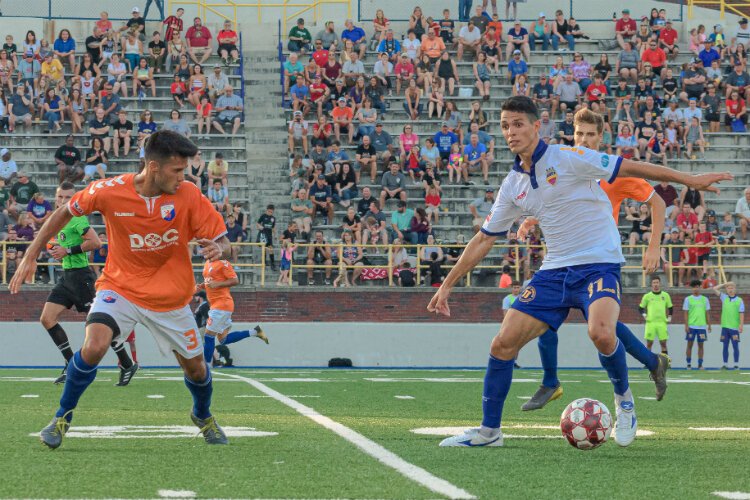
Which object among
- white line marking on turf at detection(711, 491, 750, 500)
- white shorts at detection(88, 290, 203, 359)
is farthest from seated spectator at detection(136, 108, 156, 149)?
white line marking on turf at detection(711, 491, 750, 500)

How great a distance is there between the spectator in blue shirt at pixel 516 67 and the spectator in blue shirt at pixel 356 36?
415 cm

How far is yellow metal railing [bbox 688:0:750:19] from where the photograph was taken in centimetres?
3759

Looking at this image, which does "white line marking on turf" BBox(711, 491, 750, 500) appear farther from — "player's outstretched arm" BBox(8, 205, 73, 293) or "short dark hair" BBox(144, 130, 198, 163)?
"player's outstretched arm" BBox(8, 205, 73, 293)

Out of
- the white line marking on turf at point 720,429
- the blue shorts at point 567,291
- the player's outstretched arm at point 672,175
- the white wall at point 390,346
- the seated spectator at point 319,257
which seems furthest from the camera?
the seated spectator at point 319,257

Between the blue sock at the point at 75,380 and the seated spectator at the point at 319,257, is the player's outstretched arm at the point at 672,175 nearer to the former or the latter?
the blue sock at the point at 75,380

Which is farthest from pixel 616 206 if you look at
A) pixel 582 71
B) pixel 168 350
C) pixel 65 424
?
pixel 582 71

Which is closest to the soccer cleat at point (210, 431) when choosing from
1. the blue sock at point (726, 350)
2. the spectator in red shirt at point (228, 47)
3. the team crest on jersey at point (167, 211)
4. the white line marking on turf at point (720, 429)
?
the team crest on jersey at point (167, 211)

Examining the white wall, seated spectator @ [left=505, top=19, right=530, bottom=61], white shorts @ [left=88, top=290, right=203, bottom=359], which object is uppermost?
seated spectator @ [left=505, top=19, right=530, bottom=61]

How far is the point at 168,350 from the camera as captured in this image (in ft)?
26.2

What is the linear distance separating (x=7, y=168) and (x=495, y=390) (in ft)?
76.0

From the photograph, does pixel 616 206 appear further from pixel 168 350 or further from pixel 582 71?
pixel 582 71

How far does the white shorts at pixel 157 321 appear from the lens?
7.77 meters

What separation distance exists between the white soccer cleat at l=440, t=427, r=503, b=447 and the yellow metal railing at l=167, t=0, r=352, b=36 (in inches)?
1175

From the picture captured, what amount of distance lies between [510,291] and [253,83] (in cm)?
1130
